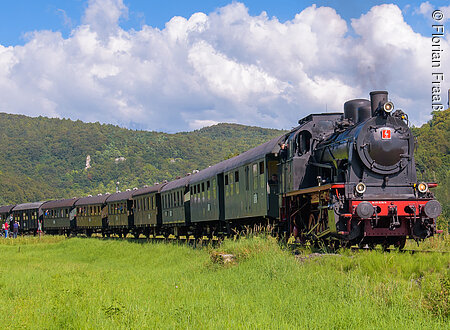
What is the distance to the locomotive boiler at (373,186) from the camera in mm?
12625

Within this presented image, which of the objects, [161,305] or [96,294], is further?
[96,294]

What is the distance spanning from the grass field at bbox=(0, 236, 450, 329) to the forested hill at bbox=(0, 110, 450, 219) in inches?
4008

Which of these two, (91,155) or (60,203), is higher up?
(91,155)

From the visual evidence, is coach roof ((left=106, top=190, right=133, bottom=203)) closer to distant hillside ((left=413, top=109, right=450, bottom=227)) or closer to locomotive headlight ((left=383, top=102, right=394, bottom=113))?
locomotive headlight ((left=383, top=102, right=394, bottom=113))

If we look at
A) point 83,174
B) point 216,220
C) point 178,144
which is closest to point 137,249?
point 216,220

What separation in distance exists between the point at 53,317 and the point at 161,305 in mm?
1687

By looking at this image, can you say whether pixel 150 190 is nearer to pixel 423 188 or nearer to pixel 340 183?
pixel 340 183

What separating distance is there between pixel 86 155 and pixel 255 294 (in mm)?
145539

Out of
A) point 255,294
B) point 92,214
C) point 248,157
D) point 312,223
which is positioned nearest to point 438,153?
point 92,214

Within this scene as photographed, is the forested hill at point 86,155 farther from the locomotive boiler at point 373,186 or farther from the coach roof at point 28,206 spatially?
the locomotive boiler at point 373,186

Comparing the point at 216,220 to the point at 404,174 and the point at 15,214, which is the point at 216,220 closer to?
the point at 404,174

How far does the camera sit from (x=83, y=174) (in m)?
141

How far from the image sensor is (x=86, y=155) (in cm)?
14975

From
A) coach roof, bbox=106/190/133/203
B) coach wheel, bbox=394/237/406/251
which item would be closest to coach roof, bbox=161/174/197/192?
coach roof, bbox=106/190/133/203
